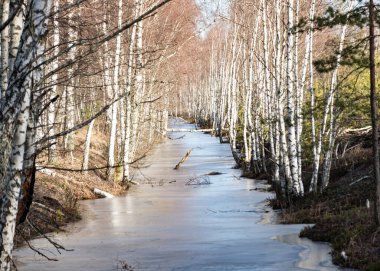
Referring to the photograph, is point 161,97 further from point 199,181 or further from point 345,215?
point 345,215

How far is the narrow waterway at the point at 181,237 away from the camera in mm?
10133

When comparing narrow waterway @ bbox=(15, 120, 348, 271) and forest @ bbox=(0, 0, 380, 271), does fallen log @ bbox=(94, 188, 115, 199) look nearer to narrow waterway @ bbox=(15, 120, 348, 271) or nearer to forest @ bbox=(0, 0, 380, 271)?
forest @ bbox=(0, 0, 380, 271)

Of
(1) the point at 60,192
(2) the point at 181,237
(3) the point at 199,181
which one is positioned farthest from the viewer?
(3) the point at 199,181

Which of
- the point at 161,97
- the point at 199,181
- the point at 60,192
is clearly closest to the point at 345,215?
the point at 60,192

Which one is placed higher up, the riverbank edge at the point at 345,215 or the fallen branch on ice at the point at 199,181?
the riverbank edge at the point at 345,215

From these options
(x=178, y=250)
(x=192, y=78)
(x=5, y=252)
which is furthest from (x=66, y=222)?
(x=192, y=78)

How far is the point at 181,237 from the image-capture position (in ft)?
42.4

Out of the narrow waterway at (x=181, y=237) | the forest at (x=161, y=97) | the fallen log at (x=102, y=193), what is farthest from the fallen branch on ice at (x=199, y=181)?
the fallen log at (x=102, y=193)

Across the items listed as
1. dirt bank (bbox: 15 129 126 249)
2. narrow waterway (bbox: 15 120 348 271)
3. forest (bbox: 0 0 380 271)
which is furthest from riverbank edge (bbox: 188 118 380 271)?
dirt bank (bbox: 15 129 126 249)

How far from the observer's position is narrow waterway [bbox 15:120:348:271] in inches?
399

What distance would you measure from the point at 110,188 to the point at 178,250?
33.8ft

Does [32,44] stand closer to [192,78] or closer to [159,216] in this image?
[159,216]

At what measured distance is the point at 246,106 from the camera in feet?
92.9

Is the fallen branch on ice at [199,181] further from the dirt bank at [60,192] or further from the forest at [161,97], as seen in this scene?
the dirt bank at [60,192]
